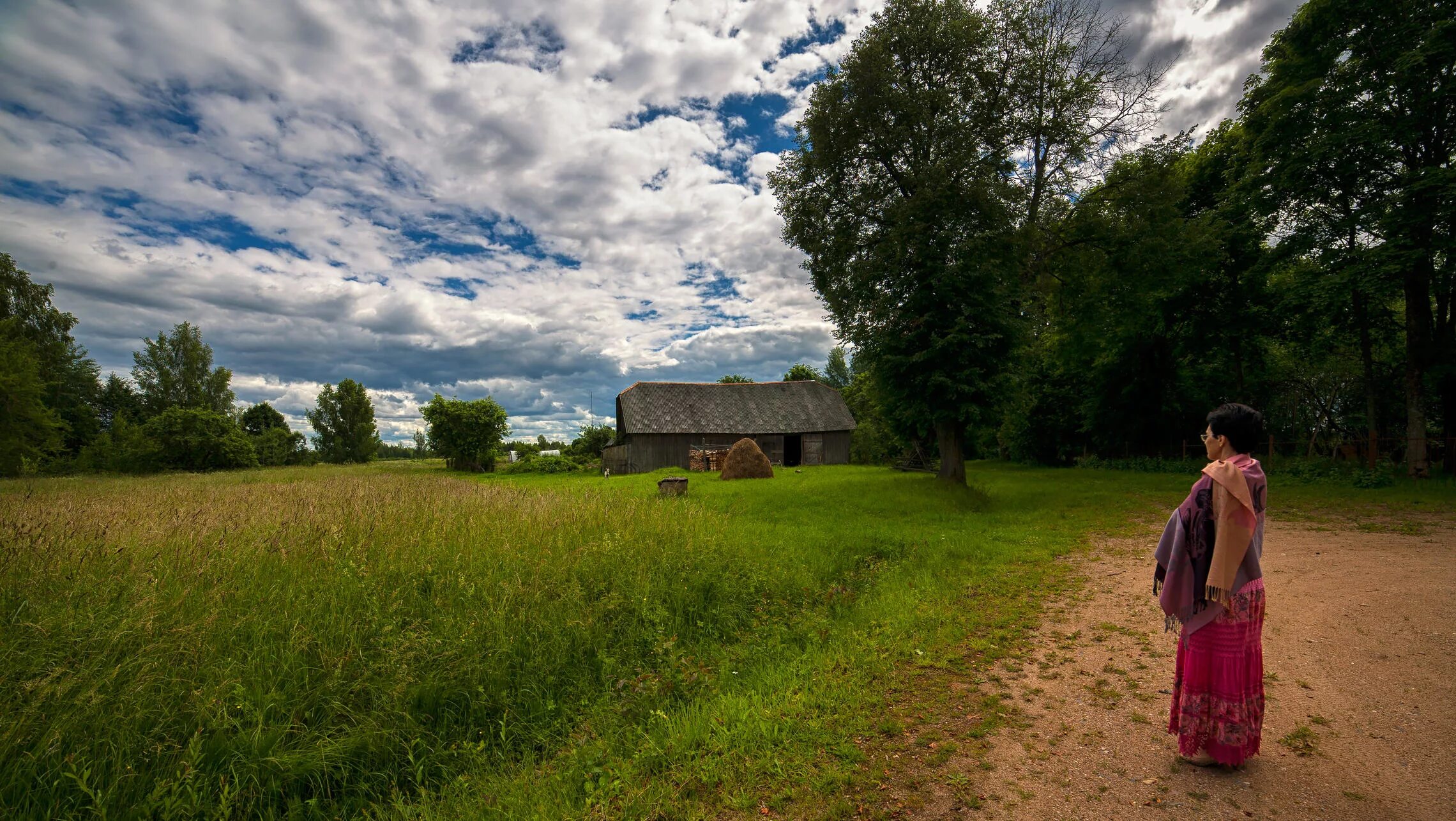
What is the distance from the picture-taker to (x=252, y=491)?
13445mm

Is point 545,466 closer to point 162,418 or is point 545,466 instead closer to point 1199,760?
point 162,418

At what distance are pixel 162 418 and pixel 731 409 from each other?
3607 cm

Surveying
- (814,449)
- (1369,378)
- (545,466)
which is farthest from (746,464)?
(1369,378)

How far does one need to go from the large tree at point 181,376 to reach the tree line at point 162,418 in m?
0.08

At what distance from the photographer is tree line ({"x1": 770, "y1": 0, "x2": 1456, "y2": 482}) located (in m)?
15.6

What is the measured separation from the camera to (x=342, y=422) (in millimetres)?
58938

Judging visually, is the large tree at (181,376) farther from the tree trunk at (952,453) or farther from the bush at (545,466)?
the tree trunk at (952,453)

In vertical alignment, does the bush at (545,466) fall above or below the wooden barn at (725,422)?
below

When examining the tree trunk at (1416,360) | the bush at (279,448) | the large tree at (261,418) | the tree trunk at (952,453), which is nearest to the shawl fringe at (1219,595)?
the tree trunk at (952,453)

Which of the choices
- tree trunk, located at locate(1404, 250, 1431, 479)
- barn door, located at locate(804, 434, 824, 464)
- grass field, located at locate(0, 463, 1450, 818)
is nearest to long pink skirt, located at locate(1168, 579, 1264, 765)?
grass field, located at locate(0, 463, 1450, 818)

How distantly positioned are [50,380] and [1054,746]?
50.7m

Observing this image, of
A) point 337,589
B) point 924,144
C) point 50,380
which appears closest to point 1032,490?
point 924,144

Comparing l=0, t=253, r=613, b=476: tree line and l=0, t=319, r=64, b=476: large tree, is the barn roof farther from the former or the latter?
l=0, t=319, r=64, b=476: large tree

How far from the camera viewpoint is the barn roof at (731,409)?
36.8 meters
